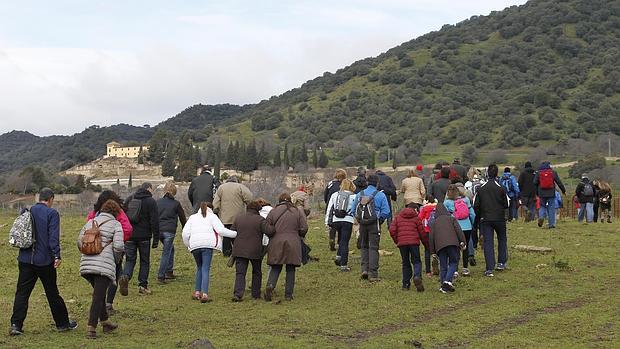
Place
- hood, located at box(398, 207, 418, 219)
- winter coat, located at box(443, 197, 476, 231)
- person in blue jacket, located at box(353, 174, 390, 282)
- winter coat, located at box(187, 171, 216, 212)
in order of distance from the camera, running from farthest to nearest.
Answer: winter coat, located at box(187, 171, 216, 212), person in blue jacket, located at box(353, 174, 390, 282), winter coat, located at box(443, 197, 476, 231), hood, located at box(398, 207, 418, 219)

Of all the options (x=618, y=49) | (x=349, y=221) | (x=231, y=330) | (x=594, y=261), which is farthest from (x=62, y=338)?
(x=618, y=49)

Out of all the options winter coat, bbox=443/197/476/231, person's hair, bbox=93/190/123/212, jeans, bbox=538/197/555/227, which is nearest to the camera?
person's hair, bbox=93/190/123/212

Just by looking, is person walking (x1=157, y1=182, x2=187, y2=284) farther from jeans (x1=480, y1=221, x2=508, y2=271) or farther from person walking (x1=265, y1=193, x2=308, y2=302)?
jeans (x1=480, y1=221, x2=508, y2=271)

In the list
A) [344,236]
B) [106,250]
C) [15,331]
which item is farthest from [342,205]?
[15,331]

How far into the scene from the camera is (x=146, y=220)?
14.3 metres

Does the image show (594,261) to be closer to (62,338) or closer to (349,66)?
(62,338)

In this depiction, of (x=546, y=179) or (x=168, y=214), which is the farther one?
(x=546, y=179)

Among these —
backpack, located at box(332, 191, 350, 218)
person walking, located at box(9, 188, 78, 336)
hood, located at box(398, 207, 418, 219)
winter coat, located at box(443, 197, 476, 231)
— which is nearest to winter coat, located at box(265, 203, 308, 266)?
hood, located at box(398, 207, 418, 219)

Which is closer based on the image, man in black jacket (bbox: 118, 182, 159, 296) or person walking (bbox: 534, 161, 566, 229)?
man in black jacket (bbox: 118, 182, 159, 296)

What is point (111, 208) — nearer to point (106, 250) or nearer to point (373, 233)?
point (106, 250)

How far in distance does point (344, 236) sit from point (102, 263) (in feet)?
22.1

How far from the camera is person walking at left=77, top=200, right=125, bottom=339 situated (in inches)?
423

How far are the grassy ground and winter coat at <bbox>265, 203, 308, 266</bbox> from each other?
0.83 m

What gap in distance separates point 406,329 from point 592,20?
149 metres
